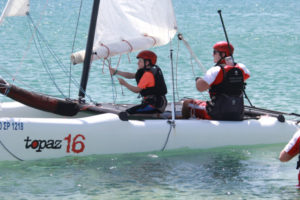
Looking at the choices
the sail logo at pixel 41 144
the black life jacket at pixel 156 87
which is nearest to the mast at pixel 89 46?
the black life jacket at pixel 156 87

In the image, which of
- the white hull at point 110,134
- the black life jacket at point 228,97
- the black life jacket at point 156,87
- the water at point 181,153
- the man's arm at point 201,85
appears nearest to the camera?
the water at point 181,153

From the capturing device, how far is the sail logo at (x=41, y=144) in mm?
7949

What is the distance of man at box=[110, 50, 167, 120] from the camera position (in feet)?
28.8

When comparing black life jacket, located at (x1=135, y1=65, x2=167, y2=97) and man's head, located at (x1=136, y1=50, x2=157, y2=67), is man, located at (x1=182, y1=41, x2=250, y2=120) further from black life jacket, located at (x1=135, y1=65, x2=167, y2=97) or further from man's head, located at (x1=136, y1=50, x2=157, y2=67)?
man's head, located at (x1=136, y1=50, x2=157, y2=67)

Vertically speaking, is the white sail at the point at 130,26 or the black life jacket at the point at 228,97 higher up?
the white sail at the point at 130,26

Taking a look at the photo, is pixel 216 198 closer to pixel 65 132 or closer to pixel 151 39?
pixel 65 132

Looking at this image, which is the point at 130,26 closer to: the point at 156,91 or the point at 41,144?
the point at 156,91

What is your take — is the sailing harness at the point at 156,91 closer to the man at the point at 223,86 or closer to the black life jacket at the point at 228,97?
the man at the point at 223,86

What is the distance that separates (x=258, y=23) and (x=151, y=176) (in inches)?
947

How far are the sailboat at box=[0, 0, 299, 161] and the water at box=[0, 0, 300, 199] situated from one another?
0.49 ft

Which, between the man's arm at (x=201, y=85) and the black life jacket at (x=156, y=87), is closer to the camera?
the man's arm at (x=201, y=85)

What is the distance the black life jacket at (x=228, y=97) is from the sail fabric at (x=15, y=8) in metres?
2.40

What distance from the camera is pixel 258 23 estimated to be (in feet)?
102

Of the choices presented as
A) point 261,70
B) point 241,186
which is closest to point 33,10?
point 261,70
